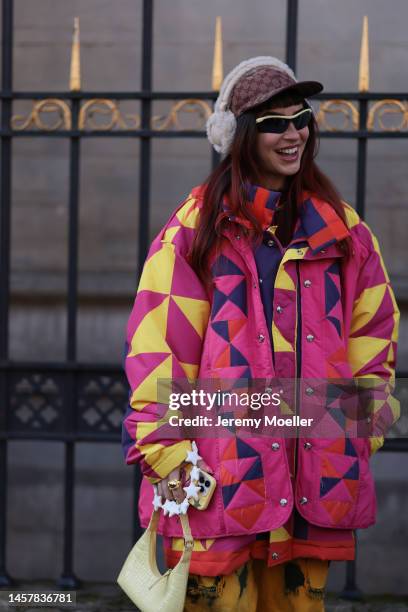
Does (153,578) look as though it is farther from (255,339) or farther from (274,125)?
(274,125)

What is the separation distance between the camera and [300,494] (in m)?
2.76

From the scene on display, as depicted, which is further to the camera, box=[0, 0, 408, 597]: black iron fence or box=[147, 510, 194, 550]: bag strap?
box=[0, 0, 408, 597]: black iron fence

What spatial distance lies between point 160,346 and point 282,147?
64cm

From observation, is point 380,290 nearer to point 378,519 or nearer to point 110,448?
point 378,519

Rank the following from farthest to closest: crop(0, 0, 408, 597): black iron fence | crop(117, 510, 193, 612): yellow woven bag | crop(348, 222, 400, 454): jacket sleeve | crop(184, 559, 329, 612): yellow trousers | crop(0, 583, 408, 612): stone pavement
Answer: crop(0, 583, 408, 612): stone pavement, crop(0, 0, 408, 597): black iron fence, crop(348, 222, 400, 454): jacket sleeve, crop(184, 559, 329, 612): yellow trousers, crop(117, 510, 193, 612): yellow woven bag

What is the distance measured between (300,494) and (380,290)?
0.62m

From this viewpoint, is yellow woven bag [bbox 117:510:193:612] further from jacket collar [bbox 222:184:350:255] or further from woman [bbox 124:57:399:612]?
jacket collar [bbox 222:184:350:255]

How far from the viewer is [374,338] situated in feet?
9.58

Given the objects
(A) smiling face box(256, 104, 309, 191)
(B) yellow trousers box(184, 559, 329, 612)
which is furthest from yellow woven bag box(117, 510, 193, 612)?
(A) smiling face box(256, 104, 309, 191)

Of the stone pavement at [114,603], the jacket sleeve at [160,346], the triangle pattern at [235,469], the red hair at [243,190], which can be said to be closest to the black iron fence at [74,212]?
the stone pavement at [114,603]

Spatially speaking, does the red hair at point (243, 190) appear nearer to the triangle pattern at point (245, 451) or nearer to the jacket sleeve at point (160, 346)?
the jacket sleeve at point (160, 346)

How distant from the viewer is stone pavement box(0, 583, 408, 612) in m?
4.08

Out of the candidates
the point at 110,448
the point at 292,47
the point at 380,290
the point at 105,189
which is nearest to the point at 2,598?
the point at 380,290

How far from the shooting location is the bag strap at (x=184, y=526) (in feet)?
8.81
